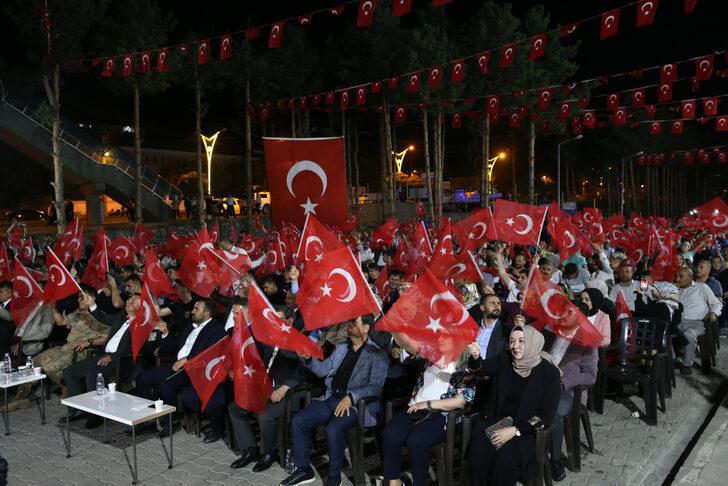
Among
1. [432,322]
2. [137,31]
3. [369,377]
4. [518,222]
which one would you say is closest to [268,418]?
[369,377]

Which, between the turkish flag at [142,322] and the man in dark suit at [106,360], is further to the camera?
the man in dark suit at [106,360]

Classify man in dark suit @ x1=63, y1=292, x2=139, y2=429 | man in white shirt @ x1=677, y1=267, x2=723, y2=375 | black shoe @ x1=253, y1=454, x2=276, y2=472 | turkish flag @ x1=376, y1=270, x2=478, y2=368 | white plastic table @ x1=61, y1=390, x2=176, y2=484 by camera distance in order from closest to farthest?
turkish flag @ x1=376, y1=270, x2=478, y2=368 → white plastic table @ x1=61, y1=390, x2=176, y2=484 → black shoe @ x1=253, y1=454, x2=276, y2=472 → man in dark suit @ x1=63, y1=292, x2=139, y2=429 → man in white shirt @ x1=677, y1=267, x2=723, y2=375

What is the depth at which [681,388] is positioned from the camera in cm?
873

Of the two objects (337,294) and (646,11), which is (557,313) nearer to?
(337,294)

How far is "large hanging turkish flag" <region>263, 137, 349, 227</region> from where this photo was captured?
443 inches

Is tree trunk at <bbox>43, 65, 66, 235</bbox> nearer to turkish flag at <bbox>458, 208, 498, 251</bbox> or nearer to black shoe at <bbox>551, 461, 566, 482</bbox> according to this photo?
turkish flag at <bbox>458, 208, 498, 251</bbox>

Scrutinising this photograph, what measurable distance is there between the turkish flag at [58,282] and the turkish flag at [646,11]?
9757mm

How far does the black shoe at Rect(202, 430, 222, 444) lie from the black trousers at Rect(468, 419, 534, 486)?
3.29 metres

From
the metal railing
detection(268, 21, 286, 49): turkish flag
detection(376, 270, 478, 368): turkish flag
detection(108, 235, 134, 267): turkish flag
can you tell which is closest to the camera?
detection(376, 270, 478, 368): turkish flag

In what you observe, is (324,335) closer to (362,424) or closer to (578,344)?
(362,424)

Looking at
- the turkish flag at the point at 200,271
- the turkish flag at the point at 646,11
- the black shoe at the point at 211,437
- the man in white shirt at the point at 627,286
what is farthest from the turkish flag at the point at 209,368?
the turkish flag at the point at 646,11

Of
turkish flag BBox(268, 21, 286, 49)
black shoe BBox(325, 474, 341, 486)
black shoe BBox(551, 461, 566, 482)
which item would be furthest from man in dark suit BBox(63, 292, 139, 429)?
turkish flag BBox(268, 21, 286, 49)

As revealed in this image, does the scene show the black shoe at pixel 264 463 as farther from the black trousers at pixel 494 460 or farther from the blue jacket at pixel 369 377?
the black trousers at pixel 494 460

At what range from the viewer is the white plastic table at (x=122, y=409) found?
6141 mm
